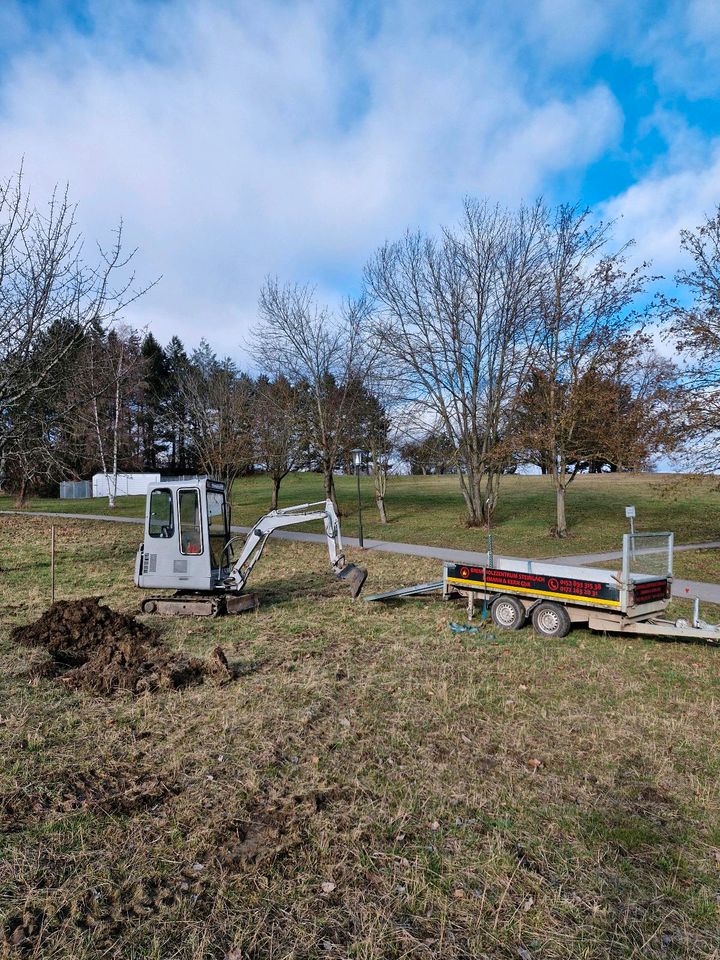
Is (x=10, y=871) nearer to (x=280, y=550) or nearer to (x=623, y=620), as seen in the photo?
(x=623, y=620)

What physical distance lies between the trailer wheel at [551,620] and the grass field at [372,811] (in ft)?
3.09

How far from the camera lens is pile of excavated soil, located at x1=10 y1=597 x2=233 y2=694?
7359mm

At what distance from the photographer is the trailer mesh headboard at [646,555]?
8.71 meters

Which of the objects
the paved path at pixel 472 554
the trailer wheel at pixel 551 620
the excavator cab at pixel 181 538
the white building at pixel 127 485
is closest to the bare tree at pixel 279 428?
the paved path at pixel 472 554

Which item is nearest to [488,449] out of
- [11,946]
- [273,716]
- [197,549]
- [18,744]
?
[197,549]

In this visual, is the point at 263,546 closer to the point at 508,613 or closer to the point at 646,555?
the point at 508,613

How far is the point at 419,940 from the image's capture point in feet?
10.5

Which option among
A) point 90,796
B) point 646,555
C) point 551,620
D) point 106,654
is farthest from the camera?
point 551,620

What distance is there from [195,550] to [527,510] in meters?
23.9

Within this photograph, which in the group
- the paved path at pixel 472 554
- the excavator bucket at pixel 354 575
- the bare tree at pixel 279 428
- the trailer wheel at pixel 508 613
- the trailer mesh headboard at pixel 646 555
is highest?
the bare tree at pixel 279 428

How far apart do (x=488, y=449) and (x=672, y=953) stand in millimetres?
22634

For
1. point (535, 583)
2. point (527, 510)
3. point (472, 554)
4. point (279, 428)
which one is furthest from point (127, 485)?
point (535, 583)

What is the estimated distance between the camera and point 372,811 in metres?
4.46

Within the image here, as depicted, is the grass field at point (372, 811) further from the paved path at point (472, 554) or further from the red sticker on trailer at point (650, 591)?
the paved path at point (472, 554)
